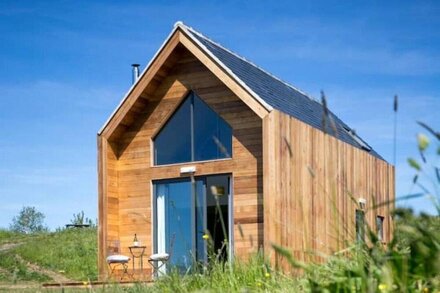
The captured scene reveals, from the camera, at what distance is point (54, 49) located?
14.5m

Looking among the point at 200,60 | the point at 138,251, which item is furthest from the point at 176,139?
the point at 138,251

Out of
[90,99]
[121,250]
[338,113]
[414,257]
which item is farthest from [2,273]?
[414,257]

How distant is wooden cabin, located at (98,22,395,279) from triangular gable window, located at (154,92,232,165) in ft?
0.07

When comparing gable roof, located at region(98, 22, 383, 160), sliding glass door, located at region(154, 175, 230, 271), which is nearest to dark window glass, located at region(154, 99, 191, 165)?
sliding glass door, located at region(154, 175, 230, 271)

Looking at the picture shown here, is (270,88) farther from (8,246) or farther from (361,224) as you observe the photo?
(361,224)

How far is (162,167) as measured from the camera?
14.3m

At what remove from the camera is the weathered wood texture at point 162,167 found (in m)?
13.2

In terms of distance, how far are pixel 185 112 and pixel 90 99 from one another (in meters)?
3.10

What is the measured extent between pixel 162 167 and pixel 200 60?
7.13 ft

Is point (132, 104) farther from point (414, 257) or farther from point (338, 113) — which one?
point (414, 257)

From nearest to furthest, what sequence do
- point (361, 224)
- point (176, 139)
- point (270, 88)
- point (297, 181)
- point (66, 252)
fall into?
point (361, 224)
point (297, 181)
point (176, 139)
point (270, 88)
point (66, 252)

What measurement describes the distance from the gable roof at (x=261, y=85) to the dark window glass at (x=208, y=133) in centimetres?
89

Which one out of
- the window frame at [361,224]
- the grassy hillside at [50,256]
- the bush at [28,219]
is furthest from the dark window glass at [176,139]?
the bush at [28,219]

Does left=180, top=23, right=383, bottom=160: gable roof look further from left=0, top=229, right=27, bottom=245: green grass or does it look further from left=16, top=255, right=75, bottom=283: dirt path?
left=0, top=229, right=27, bottom=245: green grass
